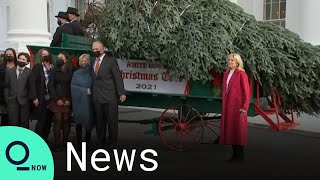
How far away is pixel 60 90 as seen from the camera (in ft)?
25.4

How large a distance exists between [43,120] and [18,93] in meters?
0.56

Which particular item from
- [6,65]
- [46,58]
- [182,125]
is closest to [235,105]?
[182,125]

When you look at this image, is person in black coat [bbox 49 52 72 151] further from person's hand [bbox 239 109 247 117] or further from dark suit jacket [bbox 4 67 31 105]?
person's hand [bbox 239 109 247 117]

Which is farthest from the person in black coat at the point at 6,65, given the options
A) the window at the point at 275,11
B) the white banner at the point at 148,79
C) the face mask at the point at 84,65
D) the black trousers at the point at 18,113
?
the window at the point at 275,11

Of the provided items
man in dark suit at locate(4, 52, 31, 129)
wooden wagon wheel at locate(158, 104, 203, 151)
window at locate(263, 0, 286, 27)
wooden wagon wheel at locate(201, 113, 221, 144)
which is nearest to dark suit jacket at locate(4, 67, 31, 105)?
man in dark suit at locate(4, 52, 31, 129)

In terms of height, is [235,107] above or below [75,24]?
below

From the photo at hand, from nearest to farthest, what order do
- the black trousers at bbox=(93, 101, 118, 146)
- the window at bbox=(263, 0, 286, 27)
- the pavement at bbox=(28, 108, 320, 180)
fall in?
the pavement at bbox=(28, 108, 320, 180)
the black trousers at bbox=(93, 101, 118, 146)
the window at bbox=(263, 0, 286, 27)

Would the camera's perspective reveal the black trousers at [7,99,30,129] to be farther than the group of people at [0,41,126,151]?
Yes

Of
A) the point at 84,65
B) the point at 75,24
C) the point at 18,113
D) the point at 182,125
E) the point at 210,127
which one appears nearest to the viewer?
the point at 84,65

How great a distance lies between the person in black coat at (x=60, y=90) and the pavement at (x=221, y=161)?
60 cm

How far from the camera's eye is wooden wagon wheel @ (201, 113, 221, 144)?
8.43 m

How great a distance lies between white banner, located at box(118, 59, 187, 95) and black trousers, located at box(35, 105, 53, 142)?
1281 millimetres

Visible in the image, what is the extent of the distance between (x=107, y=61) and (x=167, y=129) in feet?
5.13

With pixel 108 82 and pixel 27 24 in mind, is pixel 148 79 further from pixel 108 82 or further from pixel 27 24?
pixel 27 24
